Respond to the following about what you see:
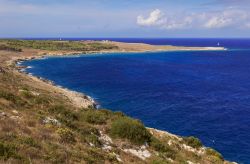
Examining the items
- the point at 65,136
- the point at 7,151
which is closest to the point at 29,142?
the point at 7,151

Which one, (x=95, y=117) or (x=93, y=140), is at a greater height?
(x=93, y=140)

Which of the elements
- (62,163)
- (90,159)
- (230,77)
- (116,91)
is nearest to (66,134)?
(90,159)

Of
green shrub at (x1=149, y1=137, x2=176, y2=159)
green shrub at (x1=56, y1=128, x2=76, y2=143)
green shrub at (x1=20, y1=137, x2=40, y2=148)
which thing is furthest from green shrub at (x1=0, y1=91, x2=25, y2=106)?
green shrub at (x1=20, y1=137, x2=40, y2=148)

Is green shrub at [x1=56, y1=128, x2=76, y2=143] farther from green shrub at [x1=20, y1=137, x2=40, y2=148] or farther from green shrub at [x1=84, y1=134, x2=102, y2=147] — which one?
green shrub at [x1=20, y1=137, x2=40, y2=148]

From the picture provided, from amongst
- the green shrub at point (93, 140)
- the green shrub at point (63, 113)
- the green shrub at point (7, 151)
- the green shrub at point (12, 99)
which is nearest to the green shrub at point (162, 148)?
the green shrub at point (93, 140)

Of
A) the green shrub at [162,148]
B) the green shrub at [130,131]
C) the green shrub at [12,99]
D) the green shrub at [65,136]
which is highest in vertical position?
the green shrub at [12,99]

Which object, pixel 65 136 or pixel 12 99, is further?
pixel 12 99

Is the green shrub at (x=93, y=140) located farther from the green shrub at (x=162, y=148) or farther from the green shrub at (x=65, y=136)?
the green shrub at (x=162, y=148)

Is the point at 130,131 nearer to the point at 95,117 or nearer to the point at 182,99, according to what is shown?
the point at 95,117
